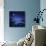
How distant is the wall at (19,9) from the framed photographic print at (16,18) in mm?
140

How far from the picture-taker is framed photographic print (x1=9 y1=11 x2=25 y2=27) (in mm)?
6418

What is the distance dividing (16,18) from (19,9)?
444mm

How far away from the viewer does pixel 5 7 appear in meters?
6.38

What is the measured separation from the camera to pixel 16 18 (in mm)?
6434

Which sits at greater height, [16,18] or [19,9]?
[19,9]

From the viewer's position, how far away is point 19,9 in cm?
643

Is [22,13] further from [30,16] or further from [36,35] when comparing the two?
[36,35]

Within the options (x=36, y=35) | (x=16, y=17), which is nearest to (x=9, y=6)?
(x=16, y=17)

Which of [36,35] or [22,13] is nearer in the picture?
[36,35]

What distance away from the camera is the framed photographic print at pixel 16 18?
6.42 meters

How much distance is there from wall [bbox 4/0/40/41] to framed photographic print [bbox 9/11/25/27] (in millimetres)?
140

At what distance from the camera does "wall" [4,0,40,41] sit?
6387mm

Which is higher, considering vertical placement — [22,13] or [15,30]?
[22,13]

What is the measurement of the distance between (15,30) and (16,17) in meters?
0.61
